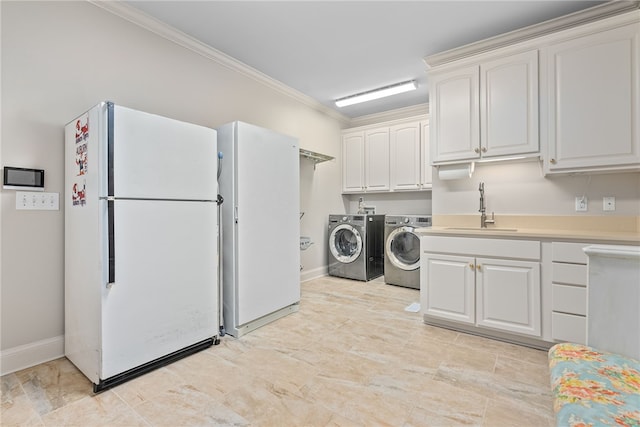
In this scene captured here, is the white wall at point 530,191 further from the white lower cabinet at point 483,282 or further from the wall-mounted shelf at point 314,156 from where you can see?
the wall-mounted shelf at point 314,156

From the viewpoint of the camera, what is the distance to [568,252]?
2189 millimetres

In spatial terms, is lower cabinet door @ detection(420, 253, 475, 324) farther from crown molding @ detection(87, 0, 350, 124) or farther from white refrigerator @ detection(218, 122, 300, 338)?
crown molding @ detection(87, 0, 350, 124)

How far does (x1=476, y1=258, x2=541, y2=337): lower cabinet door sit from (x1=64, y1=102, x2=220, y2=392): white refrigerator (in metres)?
2.19

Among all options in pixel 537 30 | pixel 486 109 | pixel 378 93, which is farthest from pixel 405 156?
pixel 537 30

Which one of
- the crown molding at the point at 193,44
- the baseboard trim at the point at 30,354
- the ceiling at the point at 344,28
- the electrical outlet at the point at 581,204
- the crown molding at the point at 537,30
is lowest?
the baseboard trim at the point at 30,354

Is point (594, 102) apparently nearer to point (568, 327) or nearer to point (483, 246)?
point (483, 246)

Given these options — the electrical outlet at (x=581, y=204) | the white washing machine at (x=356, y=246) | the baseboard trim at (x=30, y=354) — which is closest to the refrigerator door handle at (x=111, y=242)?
the baseboard trim at (x=30, y=354)

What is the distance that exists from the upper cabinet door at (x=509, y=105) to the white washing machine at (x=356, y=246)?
2.02 m

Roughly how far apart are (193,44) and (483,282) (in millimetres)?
3324

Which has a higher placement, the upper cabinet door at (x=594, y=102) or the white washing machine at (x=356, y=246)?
the upper cabinet door at (x=594, y=102)

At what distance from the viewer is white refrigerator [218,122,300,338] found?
97.8 inches

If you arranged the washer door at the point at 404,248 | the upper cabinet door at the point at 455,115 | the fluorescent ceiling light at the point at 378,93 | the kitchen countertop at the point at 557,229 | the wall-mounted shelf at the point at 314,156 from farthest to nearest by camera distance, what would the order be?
the washer door at the point at 404,248
the wall-mounted shelf at the point at 314,156
the fluorescent ceiling light at the point at 378,93
the upper cabinet door at the point at 455,115
the kitchen countertop at the point at 557,229

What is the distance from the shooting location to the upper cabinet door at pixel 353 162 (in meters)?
4.81

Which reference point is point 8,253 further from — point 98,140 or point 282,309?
point 282,309
